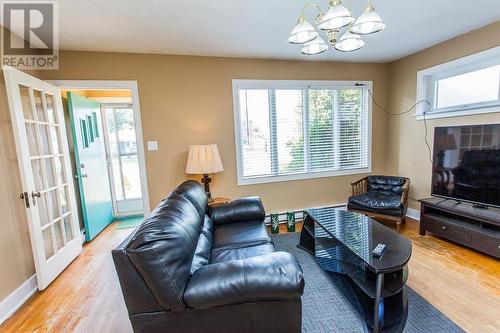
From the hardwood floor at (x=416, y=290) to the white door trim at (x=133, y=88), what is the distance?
1019 mm

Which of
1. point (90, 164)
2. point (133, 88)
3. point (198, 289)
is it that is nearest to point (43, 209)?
point (90, 164)

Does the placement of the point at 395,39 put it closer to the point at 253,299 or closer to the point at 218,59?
the point at 218,59

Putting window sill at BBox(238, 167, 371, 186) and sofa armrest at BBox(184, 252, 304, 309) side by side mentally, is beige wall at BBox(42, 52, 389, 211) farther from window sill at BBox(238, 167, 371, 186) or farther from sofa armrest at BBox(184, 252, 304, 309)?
sofa armrest at BBox(184, 252, 304, 309)

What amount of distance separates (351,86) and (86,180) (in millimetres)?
4287

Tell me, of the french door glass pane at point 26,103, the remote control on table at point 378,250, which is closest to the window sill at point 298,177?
the remote control on table at point 378,250

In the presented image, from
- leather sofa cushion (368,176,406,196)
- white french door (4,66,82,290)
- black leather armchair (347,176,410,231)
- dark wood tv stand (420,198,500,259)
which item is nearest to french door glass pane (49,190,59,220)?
white french door (4,66,82,290)

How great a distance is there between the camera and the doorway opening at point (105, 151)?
313cm

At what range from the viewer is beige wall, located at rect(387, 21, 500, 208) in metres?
2.79

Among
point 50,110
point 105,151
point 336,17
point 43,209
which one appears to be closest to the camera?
point 336,17

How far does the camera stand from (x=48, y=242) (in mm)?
2430

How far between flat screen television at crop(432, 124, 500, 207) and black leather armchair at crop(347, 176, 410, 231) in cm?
43

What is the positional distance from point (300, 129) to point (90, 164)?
326 centimetres

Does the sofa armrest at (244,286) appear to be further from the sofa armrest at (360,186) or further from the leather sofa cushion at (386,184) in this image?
the leather sofa cushion at (386,184)

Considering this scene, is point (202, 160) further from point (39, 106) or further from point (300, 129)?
point (39, 106)
